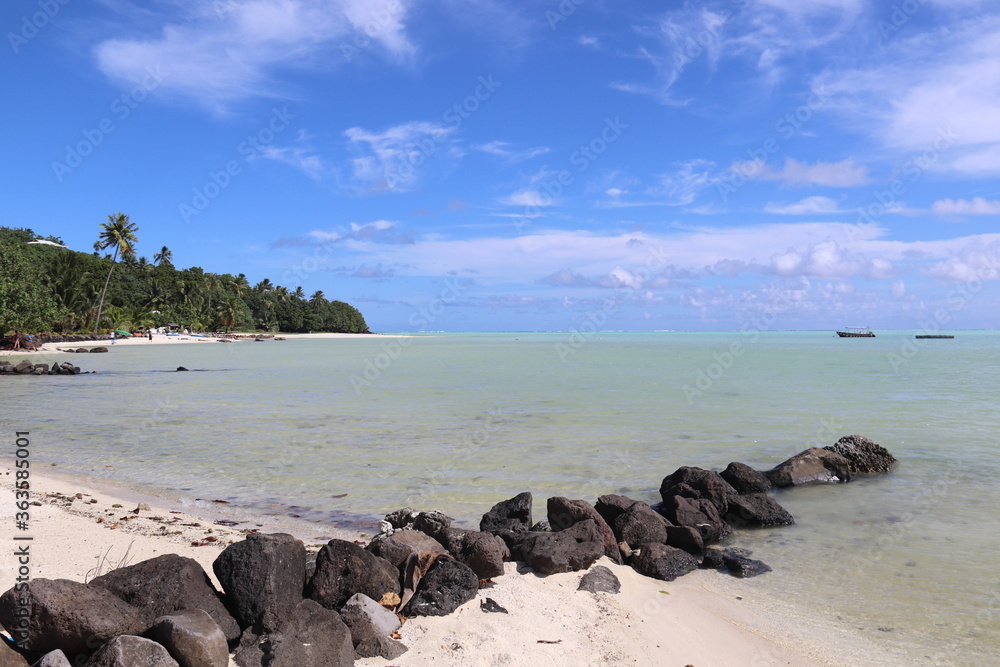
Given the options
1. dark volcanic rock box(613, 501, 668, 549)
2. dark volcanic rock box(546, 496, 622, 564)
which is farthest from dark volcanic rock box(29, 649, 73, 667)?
dark volcanic rock box(613, 501, 668, 549)

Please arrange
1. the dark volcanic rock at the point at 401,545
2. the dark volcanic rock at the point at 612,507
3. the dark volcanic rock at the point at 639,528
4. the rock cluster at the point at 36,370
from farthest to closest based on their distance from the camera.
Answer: the rock cluster at the point at 36,370, the dark volcanic rock at the point at 612,507, the dark volcanic rock at the point at 639,528, the dark volcanic rock at the point at 401,545

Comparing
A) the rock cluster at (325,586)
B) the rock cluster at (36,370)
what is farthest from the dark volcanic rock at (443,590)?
the rock cluster at (36,370)

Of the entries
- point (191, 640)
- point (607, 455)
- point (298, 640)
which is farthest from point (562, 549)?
point (607, 455)

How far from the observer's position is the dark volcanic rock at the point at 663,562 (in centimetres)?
681

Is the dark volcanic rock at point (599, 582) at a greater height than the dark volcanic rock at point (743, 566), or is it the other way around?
the dark volcanic rock at point (599, 582)

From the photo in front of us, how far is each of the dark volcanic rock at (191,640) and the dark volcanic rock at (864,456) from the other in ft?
37.1

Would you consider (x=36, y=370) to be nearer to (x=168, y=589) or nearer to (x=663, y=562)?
(x=168, y=589)

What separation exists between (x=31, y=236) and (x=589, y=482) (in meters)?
119

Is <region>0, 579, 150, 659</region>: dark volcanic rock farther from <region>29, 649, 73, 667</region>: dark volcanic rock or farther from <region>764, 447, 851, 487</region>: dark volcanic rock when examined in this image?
<region>764, 447, 851, 487</region>: dark volcanic rock

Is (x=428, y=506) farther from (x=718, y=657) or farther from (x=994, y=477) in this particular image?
(x=994, y=477)

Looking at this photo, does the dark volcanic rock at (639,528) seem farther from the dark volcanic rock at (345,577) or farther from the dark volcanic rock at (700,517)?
the dark volcanic rock at (345,577)

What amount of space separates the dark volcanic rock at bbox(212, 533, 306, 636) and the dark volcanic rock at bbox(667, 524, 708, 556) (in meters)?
4.40

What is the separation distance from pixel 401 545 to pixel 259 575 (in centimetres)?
133

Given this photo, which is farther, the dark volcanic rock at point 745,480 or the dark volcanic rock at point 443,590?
the dark volcanic rock at point 745,480
